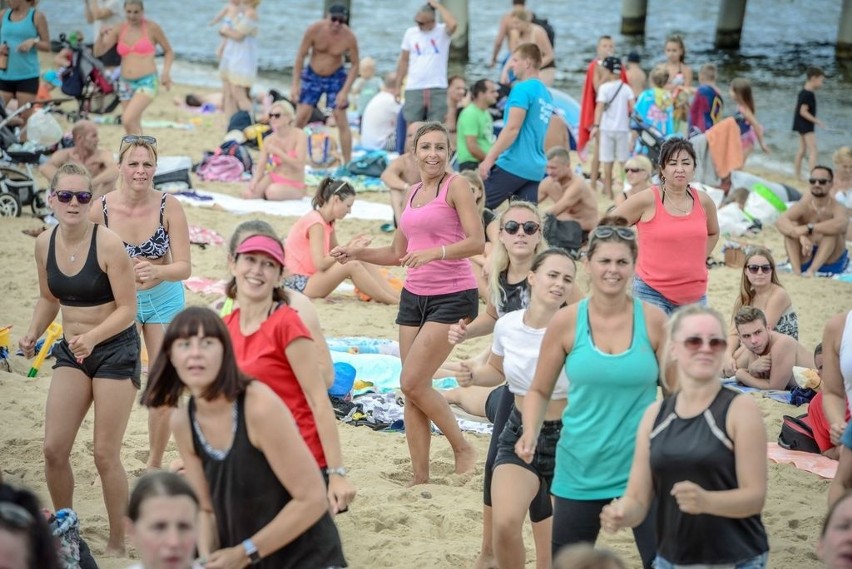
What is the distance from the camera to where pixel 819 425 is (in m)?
6.81

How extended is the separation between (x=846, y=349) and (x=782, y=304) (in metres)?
3.49

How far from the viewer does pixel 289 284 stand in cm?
912

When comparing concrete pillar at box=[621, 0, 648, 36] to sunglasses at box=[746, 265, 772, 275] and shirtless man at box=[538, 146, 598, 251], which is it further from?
sunglasses at box=[746, 265, 772, 275]

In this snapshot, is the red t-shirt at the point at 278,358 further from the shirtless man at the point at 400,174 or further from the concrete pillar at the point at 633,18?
the concrete pillar at the point at 633,18

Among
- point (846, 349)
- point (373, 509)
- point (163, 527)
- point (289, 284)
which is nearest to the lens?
point (163, 527)

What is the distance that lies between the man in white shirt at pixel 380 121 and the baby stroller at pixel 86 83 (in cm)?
321

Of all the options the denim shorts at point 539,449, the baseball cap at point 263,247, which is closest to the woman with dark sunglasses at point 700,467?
the denim shorts at point 539,449

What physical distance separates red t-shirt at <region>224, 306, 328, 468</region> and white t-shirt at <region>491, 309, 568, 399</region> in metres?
1.09

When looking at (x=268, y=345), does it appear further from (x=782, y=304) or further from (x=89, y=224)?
(x=782, y=304)

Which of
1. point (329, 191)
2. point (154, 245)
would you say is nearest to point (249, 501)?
point (154, 245)

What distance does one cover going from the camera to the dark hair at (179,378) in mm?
3436

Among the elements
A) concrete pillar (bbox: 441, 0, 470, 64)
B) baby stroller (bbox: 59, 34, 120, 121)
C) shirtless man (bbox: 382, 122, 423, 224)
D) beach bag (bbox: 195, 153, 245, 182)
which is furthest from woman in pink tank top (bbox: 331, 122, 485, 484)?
concrete pillar (bbox: 441, 0, 470, 64)

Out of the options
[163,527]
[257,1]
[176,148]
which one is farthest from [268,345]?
[257,1]

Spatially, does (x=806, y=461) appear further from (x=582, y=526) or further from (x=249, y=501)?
(x=249, y=501)
